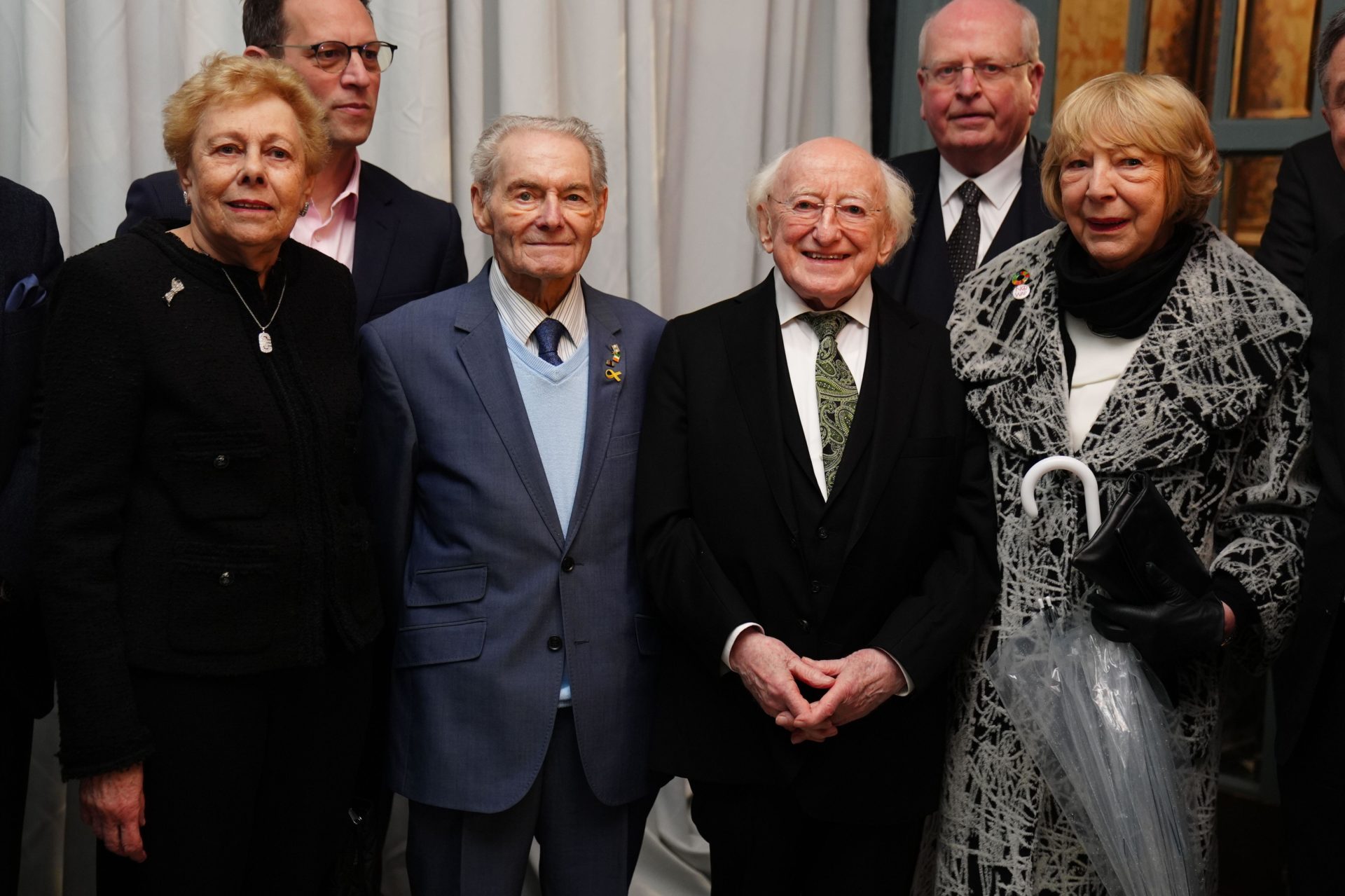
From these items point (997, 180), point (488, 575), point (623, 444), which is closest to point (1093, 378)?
point (623, 444)

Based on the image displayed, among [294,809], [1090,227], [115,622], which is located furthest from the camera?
[1090,227]

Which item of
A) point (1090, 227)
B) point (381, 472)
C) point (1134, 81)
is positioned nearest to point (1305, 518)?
point (1090, 227)

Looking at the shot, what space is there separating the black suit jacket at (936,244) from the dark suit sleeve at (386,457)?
1.14 meters

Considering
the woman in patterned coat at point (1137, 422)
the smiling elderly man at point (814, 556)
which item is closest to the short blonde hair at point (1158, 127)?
the woman in patterned coat at point (1137, 422)

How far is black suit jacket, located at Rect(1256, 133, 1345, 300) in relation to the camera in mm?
2447

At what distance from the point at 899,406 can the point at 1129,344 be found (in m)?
0.39

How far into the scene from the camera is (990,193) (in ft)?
9.36

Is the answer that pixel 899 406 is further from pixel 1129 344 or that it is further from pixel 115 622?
pixel 115 622

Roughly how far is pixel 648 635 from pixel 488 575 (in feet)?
0.98

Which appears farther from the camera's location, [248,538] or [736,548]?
[736,548]

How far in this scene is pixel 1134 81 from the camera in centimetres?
206

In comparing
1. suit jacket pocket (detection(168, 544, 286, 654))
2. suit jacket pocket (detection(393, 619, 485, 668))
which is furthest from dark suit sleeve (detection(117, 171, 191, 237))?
suit jacket pocket (detection(393, 619, 485, 668))

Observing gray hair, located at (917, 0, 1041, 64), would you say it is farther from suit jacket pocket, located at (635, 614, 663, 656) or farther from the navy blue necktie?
suit jacket pocket, located at (635, 614, 663, 656)

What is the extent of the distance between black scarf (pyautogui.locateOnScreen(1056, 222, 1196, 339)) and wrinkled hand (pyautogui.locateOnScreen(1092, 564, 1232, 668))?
42 cm
